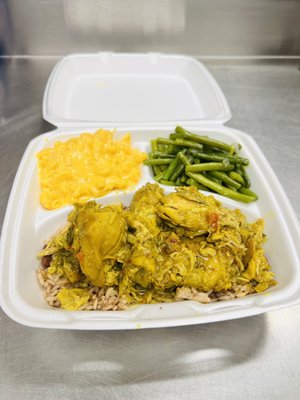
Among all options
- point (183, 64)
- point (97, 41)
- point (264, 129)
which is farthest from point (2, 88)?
point (264, 129)

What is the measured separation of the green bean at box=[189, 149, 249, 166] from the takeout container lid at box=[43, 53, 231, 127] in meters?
0.37

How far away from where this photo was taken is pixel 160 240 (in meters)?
1.97

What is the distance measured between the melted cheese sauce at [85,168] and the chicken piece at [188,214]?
1.89 ft

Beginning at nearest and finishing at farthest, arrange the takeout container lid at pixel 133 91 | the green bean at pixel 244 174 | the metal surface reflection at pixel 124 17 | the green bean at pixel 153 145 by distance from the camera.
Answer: the green bean at pixel 244 174 → the green bean at pixel 153 145 → the takeout container lid at pixel 133 91 → the metal surface reflection at pixel 124 17

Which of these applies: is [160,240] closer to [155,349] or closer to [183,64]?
[155,349]

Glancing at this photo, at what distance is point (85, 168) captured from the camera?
8.05ft

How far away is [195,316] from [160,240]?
478 millimetres

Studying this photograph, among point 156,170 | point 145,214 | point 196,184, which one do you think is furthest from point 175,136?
point 145,214

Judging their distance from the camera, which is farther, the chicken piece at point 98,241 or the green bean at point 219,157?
the green bean at point 219,157

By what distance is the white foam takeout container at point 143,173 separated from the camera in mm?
1688

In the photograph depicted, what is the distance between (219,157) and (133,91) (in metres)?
1.41

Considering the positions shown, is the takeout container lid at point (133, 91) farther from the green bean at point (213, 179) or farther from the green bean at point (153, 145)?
the green bean at point (213, 179)

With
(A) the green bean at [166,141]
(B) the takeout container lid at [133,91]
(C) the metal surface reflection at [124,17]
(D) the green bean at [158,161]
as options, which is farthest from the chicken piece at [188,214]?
(C) the metal surface reflection at [124,17]

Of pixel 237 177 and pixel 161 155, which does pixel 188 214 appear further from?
pixel 161 155
